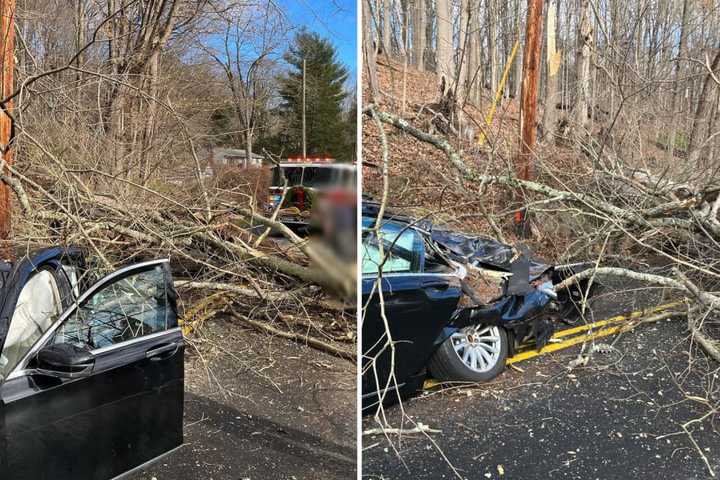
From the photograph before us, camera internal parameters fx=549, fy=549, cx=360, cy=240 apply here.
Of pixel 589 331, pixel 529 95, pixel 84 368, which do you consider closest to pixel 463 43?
pixel 529 95

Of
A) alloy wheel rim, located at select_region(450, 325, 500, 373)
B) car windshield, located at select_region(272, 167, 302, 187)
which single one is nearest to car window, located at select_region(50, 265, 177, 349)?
car windshield, located at select_region(272, 167, 302, 187)

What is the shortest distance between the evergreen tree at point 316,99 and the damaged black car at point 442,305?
0.20 meters

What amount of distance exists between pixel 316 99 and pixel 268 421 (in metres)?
0.64

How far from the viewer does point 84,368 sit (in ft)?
3.13

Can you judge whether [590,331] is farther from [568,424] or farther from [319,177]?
[319,177]

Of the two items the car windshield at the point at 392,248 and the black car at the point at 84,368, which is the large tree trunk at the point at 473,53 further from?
the black car at the point at 84,368

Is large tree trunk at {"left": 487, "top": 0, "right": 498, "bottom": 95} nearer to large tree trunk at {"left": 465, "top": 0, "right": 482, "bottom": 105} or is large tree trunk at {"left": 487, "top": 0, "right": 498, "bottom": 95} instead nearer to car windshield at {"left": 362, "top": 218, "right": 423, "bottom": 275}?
large tree trunk at {"left": 465, "top": 0, "right": 482, "bottom": 105}

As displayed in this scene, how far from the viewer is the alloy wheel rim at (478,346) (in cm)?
135

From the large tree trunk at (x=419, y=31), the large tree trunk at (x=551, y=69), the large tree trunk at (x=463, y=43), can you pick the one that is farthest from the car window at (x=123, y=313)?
the large tree trunk at (x=551, y=69)

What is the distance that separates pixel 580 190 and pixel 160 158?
4.52 ft

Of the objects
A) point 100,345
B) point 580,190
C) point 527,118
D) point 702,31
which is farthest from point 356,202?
point 702,31

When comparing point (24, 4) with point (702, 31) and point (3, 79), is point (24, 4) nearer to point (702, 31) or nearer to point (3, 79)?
point (3, 79)

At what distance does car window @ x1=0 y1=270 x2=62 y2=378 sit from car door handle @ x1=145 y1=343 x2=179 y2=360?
0.59ft

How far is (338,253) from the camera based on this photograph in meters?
0.96
